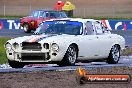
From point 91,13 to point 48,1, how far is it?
49.8 feet

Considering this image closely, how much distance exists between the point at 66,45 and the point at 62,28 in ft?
3.67

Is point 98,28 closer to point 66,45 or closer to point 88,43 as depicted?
point 88,43

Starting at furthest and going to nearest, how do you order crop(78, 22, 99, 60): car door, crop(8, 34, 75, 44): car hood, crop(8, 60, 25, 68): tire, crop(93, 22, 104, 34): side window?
crop(93, 22, 104, 34): side window < crop(78, 22, 99, 60): car door < crop(8, 60, 25, 68): tire < crop(8, 34, 75, 44): car hood

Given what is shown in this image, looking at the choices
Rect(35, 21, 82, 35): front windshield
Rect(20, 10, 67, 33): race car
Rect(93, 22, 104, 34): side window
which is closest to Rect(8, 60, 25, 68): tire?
Rect(35, 21, 82, 35): front windshield

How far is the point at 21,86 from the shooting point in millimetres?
11023

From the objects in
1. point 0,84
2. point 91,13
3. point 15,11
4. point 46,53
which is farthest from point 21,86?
point 15,11

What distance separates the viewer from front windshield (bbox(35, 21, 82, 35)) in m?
15.6

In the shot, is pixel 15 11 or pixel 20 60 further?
pixel 15 11

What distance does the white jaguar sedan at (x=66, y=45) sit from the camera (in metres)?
14.5

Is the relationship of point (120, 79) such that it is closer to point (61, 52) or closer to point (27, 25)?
point (61, 52)

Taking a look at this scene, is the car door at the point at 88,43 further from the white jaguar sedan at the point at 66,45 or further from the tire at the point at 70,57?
the tire at the point at 70,57

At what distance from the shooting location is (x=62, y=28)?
15688 mm

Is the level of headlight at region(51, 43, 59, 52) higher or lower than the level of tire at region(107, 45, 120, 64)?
higher

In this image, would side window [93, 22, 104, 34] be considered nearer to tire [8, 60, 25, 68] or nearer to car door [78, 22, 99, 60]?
car door [78, 22, 99, 60]
